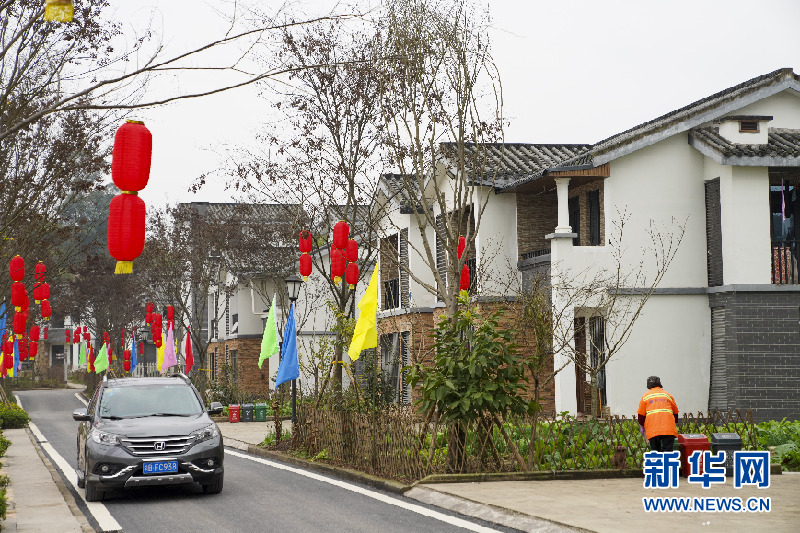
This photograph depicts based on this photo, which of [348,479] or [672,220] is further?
[672,220]

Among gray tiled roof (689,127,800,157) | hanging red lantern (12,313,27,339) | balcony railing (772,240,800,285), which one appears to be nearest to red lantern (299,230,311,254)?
hanging red lantern (12,313,27,339)

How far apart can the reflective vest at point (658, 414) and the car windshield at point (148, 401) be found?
637 cm

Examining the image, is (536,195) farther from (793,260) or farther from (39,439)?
(39,439)

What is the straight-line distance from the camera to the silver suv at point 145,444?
40.7 feet

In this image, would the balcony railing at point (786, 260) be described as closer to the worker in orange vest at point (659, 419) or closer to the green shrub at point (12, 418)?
the worker in orange vest at point (659, 419)

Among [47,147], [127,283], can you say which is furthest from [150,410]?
[127,283]

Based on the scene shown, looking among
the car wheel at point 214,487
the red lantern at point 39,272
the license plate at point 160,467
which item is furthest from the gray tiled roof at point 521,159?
the license plate at point 160,467

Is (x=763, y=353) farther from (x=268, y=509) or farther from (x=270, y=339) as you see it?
(x=268, y=509)

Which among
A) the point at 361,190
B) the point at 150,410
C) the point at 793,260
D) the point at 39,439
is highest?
the point at 361,190

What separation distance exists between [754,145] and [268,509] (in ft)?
53.6

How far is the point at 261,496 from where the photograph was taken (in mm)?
13109

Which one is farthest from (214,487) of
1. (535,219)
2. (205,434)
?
(535,219)

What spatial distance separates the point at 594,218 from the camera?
24891 millimetres

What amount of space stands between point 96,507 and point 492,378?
5.58 meters
